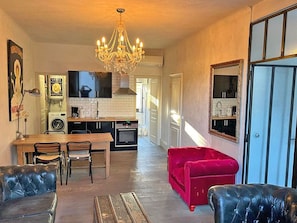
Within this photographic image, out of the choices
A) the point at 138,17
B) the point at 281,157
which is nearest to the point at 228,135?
the point at 281,157

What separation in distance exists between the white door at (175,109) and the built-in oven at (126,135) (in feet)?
3.45

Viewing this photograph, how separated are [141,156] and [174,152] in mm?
2473

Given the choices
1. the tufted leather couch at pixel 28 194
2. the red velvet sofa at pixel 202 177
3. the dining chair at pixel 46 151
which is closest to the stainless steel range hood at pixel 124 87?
the dining chair at pixel 46 151

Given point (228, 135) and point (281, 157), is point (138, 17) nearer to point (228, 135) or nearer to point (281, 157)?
point (228, 135)

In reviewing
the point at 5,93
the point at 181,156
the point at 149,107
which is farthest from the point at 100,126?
the point at 181,156

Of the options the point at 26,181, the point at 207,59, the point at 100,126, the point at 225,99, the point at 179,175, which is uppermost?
the point at 207,59

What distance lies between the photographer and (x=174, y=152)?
13.9 feet

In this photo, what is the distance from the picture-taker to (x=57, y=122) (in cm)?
773

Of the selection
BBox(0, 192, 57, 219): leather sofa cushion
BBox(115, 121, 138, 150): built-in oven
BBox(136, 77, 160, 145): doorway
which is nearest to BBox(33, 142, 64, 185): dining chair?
BBox(0, 192, 57, 219): leather sofa cushion

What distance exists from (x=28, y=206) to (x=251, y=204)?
87.8 inches

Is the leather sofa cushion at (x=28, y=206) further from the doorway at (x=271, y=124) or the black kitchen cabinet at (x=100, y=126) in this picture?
the black kitchen cabinet at (x=100, y=126)

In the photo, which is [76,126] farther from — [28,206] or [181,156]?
[28,206]

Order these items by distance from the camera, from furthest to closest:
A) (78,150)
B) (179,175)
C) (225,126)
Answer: (78,150), (225,126), (179,175)

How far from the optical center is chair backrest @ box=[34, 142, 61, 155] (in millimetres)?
4266
